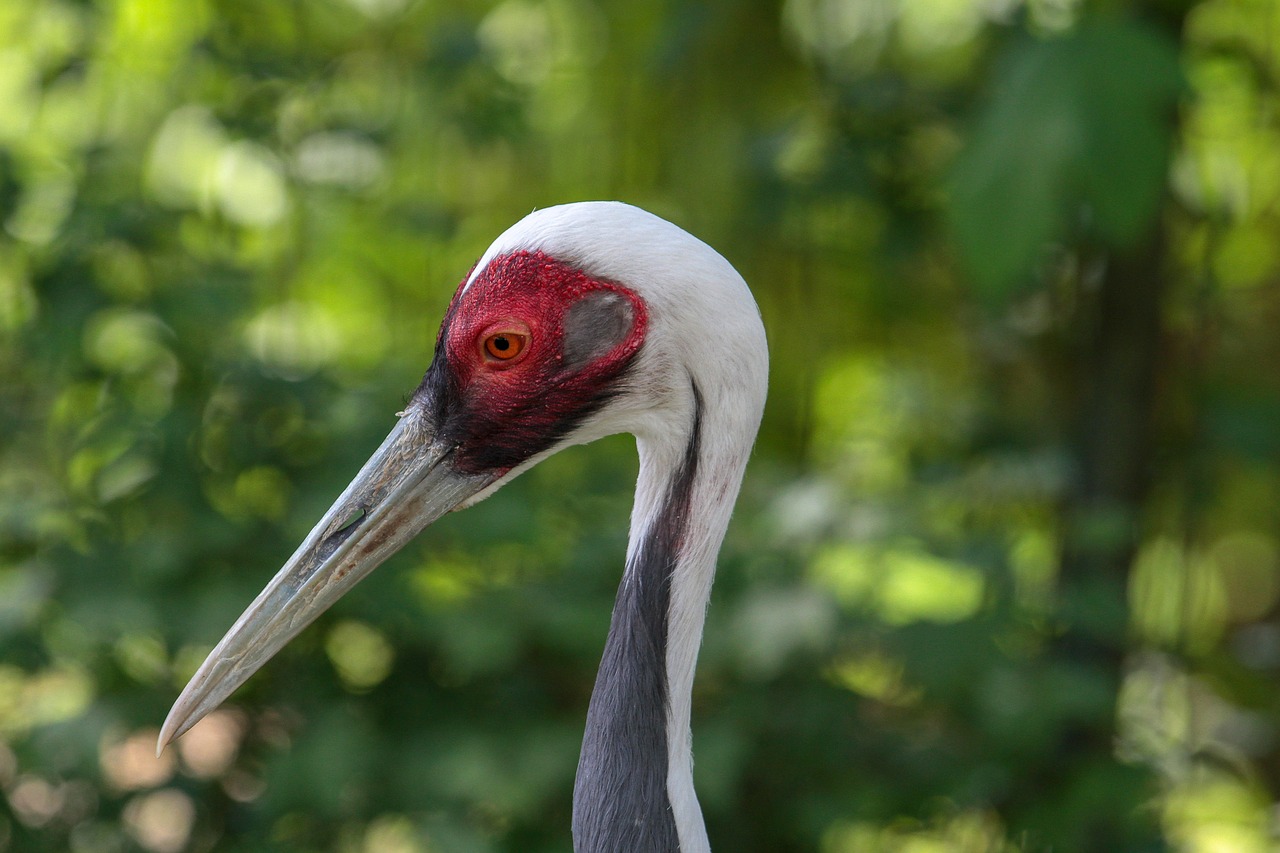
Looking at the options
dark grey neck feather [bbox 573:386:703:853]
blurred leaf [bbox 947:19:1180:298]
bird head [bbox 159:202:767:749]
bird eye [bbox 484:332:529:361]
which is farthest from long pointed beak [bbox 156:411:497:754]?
blurred leaf [bbox 947:19:1180:298]

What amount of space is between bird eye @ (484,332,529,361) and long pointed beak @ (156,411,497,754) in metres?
0.17

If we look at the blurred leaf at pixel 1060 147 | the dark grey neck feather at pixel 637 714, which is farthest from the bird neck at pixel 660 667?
the blurred leaf at pixel 1060 147

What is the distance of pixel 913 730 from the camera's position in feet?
11.7

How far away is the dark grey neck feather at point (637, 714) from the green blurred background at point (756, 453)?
3.90 feet

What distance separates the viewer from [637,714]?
5.98 ft

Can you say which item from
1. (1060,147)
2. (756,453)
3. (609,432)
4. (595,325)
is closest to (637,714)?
(609,432)

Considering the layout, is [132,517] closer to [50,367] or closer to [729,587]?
[50,367]

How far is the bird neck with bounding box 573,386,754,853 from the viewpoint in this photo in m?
1.81

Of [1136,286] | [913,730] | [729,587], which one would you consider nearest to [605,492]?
[729,587]

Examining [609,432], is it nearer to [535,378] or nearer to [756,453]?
[535,378]

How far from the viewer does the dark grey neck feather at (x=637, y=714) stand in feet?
5.93

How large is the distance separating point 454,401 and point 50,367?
1667mm

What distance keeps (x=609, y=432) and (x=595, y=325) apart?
0.19 metres

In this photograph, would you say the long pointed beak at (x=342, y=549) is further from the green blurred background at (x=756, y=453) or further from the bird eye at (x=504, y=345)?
the green blurred background at (x=756, y=453)
